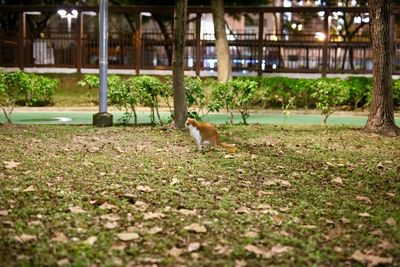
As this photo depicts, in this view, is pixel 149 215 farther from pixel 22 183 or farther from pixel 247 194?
pixel 22 183

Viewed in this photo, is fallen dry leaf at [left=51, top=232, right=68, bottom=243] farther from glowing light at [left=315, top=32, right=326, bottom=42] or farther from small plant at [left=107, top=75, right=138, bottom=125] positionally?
glowing light at [left=315, top=32, right=326, bottom=42]

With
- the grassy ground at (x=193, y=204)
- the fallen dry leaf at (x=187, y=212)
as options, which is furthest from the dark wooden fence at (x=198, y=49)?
the fallen dry leaf at (x=187, y=212)

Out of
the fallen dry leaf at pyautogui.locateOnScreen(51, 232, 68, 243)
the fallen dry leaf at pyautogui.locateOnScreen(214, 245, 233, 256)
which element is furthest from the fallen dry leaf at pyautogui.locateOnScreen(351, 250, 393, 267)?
the fallen dry leaf at pyautogui.locateOnScreen(51, 232, 68, 243)

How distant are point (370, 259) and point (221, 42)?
1844 centimetres

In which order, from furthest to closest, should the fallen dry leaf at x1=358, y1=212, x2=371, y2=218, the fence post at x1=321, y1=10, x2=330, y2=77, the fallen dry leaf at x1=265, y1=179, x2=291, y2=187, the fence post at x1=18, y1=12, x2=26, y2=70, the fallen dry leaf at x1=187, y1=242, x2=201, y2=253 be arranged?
1. the fence post at x1=18, y1=12, x2=26, y2=70
2. the fence post at x1=321, y1=10, x2=330, y2=77
3. the fallen dry leaf at x1=265, y1=179, x2=291, y2=187
4. the fallen dry leaf at x1=358, y1=212, x2=371, y2=218
5. the fallen dry leaf at x1=187, y1=242, x2=201, y2=253

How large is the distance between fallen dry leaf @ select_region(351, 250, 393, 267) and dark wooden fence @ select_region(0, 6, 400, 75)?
19.9 m

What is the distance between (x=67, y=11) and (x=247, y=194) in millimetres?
20941

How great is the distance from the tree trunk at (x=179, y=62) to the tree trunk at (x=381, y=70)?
3.80 meters

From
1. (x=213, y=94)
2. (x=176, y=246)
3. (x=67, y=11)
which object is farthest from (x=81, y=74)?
(x=176, y=246)

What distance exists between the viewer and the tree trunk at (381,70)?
11.4 metres

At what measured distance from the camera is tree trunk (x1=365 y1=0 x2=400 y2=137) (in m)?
11.4

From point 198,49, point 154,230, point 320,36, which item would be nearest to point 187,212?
point 154,230

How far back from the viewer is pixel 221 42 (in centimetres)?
2189

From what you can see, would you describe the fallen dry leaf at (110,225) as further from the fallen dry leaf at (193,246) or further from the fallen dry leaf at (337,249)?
the fallen dry leaf at (337,249)
